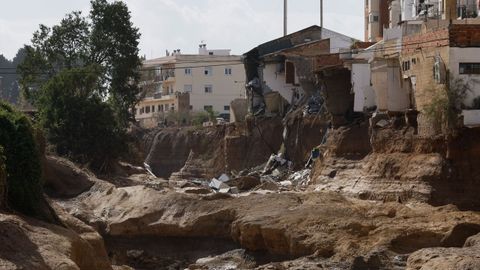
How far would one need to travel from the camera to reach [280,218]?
4241cm

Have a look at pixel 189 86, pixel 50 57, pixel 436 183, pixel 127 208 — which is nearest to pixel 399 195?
pixel 436 183

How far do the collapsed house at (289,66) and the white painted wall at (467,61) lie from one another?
20.6 m

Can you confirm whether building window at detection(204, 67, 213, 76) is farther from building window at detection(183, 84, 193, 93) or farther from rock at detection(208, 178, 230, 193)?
rock at detection(208, 178, 230, 193)

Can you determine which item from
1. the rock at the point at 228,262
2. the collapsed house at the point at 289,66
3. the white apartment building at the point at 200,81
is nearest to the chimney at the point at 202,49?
the white apartment building at the point at 200,81

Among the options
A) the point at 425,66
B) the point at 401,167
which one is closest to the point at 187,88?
the point at 425,66

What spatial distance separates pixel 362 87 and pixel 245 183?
810cm

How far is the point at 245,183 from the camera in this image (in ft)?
201

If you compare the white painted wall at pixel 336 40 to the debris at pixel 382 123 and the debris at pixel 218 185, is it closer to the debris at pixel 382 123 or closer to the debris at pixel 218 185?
the debris at pixel 218 185

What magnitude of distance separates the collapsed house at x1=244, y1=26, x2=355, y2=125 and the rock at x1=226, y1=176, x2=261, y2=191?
24.8ft

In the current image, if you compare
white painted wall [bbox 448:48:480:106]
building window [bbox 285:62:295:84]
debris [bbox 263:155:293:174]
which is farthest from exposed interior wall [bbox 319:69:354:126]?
white painted wall [bbox 448:48:480:106]

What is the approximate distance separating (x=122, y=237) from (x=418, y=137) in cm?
1270

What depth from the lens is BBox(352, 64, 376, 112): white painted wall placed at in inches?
2301

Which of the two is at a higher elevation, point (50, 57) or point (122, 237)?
point (50, 57)

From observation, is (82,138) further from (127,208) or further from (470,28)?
(470,28)
